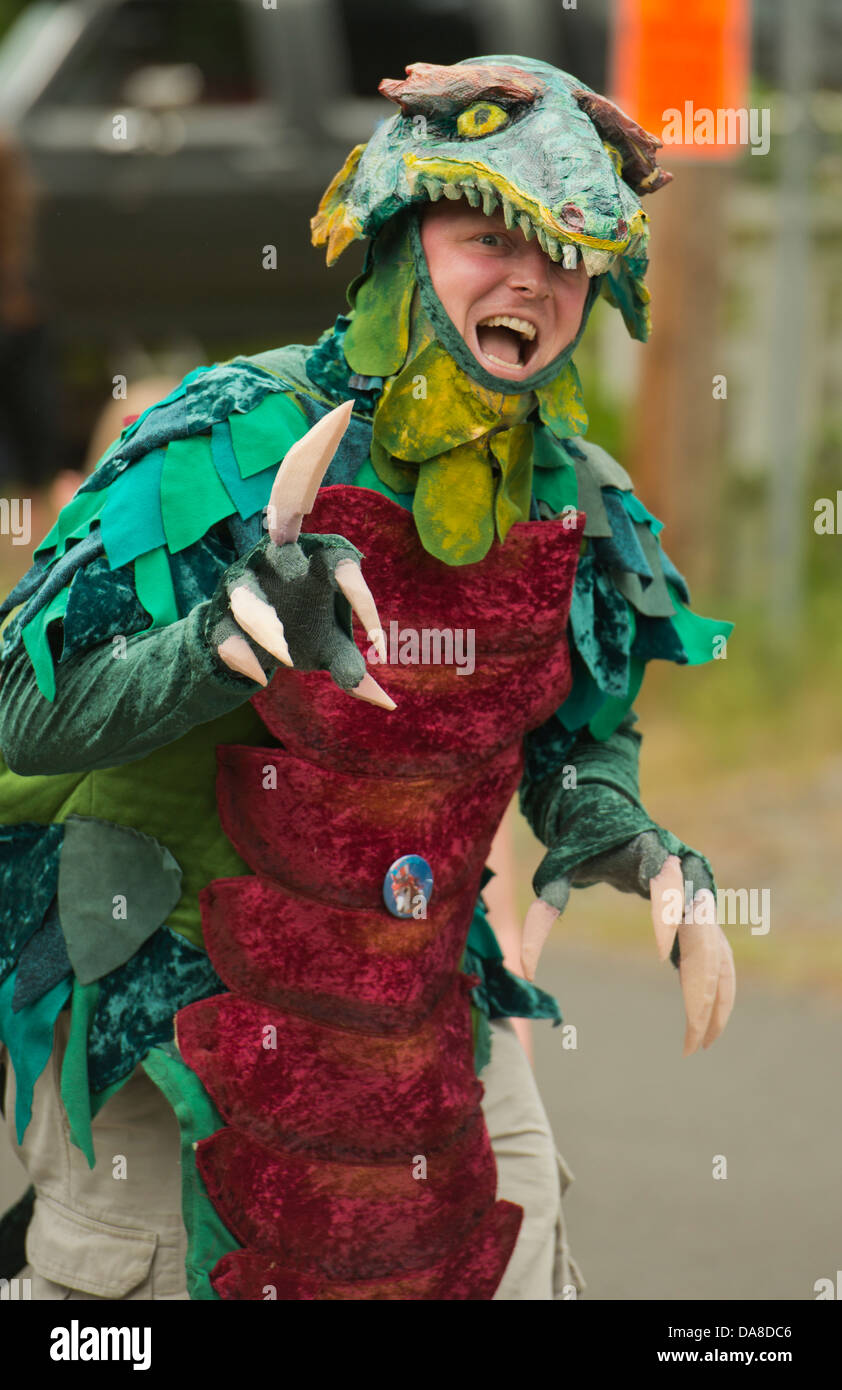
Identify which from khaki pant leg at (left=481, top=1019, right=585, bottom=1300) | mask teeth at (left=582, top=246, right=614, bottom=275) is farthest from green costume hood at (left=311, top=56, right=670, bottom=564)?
khaki pant leg at (left=481, top=1019, right=585, bottom=1300)

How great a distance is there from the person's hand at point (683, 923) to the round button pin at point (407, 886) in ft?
0.49

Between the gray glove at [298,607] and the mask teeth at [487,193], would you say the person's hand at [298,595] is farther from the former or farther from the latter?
the mask teeth at [487,193]

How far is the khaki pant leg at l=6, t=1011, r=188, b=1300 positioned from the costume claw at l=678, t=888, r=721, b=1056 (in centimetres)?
65

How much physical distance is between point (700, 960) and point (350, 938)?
43cm

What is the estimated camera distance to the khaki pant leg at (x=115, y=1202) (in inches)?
91.4

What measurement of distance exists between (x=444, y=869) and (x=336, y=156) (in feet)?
26.7

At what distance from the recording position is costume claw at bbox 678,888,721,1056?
2348mm

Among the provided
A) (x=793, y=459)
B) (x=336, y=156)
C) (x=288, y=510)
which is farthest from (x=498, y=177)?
(x=336, y=156)

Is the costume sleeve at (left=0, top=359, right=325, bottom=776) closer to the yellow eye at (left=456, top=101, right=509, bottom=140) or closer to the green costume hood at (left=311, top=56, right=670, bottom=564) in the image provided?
the green costume hood at (left=311, top=56, right=670, bottom=564)

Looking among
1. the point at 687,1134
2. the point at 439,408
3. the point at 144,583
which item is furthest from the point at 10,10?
the point at 144,583

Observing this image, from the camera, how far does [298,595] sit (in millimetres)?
1914

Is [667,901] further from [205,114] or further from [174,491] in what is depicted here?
[205,114]

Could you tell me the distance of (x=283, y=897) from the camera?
7.41 ft

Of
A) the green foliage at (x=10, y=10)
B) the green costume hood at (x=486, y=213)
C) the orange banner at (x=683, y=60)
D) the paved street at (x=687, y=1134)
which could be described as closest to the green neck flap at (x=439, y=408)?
the green costume hood at (x=486, y=213)
